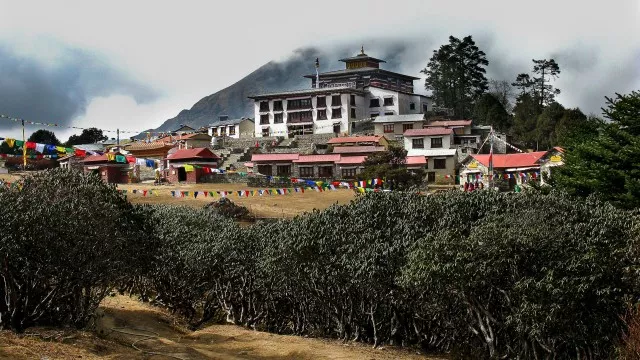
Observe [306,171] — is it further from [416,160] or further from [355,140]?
[416,160]

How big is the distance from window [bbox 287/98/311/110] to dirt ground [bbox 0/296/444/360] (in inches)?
3032

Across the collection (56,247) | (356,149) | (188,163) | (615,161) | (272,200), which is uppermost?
(356,149)

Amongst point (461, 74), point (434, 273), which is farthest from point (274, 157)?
point (434, 273)

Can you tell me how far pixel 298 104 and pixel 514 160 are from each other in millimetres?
40989

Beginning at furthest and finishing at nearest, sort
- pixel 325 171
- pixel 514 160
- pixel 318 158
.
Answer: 1. pixel 318 158
2. pixel 325 171
3. pixel 514 160

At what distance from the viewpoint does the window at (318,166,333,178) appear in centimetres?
8057

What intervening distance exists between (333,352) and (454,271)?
567cm

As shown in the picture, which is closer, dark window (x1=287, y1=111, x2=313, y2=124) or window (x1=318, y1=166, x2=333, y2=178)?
window (x1=318, y1=166, x2=333, y2=178)

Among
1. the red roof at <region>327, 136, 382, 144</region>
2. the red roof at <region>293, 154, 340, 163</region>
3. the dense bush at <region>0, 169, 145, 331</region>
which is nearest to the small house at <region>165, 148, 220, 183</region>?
the red roof at <region>293, 154, 340, 163</region>

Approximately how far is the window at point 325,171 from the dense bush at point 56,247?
57.6m

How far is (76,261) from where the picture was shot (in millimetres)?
20219

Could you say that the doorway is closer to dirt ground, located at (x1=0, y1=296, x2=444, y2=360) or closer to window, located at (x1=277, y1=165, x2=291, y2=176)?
window, located at (x1=277, y1=165, x2=291, y2=176)

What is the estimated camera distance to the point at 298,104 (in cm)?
10750

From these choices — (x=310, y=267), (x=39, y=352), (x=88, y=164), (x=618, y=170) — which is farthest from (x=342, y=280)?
(x=88, y=164)
